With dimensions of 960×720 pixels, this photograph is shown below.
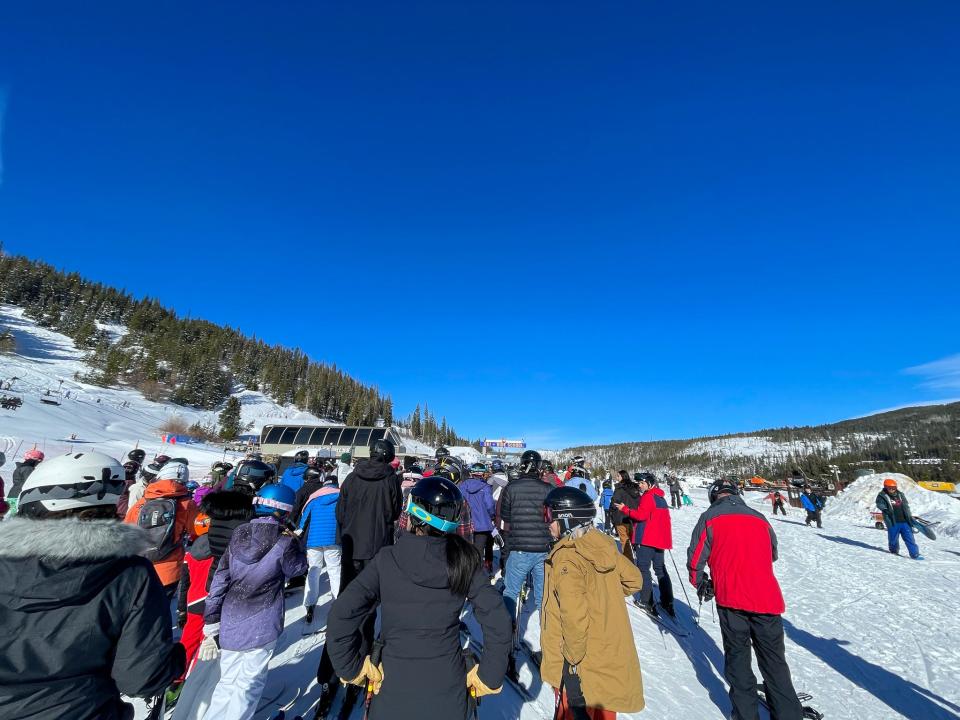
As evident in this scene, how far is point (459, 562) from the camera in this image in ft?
7.68

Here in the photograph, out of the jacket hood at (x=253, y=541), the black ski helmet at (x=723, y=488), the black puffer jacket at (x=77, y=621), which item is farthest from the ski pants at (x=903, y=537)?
the black puffer jacket at (x=77, y=621)

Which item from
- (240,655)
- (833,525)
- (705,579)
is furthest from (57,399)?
(833,525)

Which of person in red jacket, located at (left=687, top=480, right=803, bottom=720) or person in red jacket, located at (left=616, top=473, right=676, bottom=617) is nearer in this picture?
person in red jacket, located at (left=687, top=480, right=803, bottom=720)

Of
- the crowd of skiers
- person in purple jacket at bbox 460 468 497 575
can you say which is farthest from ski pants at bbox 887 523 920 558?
person in purple jacket at bbox 460 468 497 575

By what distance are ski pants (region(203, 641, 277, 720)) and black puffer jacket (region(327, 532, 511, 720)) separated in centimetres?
140

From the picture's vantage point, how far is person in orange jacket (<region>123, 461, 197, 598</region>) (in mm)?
4168

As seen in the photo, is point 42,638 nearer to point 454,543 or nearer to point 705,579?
point 454,543

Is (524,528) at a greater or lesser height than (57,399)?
lesser

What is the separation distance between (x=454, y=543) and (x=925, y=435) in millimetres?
164082

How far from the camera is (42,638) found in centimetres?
149

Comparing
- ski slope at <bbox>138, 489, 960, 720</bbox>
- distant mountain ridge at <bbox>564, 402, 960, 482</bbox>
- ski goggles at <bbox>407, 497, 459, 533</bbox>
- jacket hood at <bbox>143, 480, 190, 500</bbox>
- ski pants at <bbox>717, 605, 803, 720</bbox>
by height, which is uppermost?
distant mountain ridge at <bbox>564, 402, 960, 482</bbox>

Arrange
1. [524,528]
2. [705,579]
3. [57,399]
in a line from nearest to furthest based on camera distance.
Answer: [705,579], [524,528], [57,399]

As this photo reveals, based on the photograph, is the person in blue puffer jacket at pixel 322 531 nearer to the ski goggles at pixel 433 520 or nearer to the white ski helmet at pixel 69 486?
the ski goggles at pixel 433 520

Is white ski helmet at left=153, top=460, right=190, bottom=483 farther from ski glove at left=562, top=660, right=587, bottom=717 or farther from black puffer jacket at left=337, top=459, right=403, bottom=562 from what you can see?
ski glove at left=562, top=660, right=587, bottom=717
